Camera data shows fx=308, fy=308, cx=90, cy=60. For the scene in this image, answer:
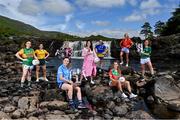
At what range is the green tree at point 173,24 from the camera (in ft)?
242

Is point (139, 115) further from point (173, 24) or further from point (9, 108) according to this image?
point (173, 24)

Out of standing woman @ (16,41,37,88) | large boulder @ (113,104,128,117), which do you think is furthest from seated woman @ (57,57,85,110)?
standing woman @ (16,41,37,88)

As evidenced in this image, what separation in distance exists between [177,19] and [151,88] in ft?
198

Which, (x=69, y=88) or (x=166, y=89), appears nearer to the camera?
(x=69, y=88)

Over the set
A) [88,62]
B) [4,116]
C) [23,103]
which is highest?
[88,62]

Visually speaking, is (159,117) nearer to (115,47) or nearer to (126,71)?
(126,71)

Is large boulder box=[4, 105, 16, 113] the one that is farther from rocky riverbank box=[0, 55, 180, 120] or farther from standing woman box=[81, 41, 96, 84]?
standing woman box=[81, 41, 96, 84]

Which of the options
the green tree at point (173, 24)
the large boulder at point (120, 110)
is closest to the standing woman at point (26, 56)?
the large boulder at point (120, 110)

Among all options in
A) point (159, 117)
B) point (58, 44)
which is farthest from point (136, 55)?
point (159, 117)

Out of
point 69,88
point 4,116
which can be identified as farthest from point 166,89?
point 4,116

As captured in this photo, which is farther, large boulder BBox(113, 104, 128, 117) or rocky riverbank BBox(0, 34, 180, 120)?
large boulder BBox(113, 104, 128, 117)

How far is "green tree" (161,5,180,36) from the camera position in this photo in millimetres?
73812

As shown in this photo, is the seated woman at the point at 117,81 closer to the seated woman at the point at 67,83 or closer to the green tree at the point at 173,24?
the seated woman at the point at 67,83

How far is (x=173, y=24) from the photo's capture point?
7581 cm
